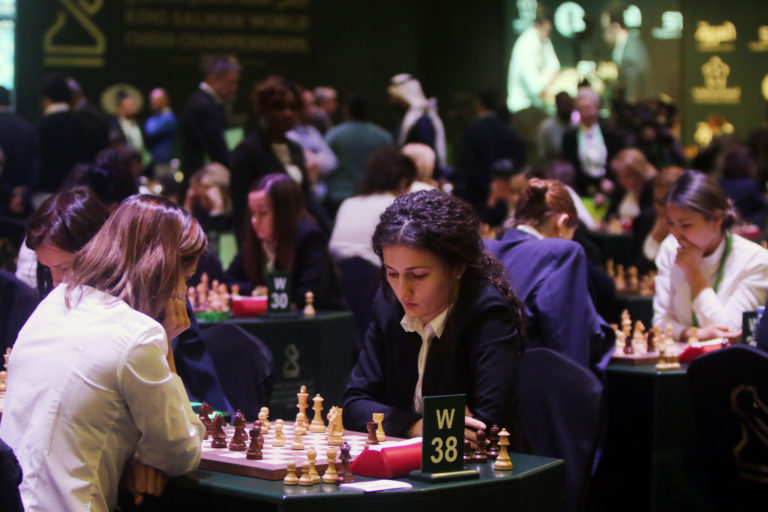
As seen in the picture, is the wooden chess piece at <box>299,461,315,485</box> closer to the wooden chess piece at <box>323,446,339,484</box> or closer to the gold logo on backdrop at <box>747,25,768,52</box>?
the wooden chess piece at <box>323,446,339,484</box>

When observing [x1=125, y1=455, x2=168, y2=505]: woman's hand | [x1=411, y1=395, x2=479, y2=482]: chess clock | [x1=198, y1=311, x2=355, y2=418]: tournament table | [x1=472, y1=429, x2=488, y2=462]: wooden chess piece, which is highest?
[x1=411, y1=395, x2=479, y2=482]: chess clock

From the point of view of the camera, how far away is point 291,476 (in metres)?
2.25

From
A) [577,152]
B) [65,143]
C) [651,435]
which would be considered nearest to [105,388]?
[651,435]

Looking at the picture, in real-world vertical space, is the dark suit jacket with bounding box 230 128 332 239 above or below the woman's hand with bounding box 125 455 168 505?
above

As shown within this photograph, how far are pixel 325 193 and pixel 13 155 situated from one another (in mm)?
2256

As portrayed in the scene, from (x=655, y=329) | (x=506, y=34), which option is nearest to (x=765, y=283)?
(x=655, y=329)

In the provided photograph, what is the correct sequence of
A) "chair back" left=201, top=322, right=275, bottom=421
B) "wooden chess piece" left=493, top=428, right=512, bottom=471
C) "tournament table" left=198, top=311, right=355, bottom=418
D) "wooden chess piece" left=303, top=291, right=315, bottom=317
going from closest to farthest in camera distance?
"wooden chess piece" left=493, top=428, right=512, bottom=471, "chair back" left=201, top=322, right=275, bottom=421, "tournament table" left=198, top=311, right=355, bottom=418, "wooden chess piece" left=303, top=291, right=315, bottom=317

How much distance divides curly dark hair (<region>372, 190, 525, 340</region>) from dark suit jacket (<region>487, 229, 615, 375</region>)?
72 centimetres

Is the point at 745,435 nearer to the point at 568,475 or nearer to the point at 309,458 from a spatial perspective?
the point at 568,475

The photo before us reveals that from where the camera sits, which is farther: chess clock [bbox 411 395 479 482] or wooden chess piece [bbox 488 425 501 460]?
wooden chess piece [bbox 488 425 501 460]

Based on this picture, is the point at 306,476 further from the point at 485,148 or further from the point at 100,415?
the point at 485,148

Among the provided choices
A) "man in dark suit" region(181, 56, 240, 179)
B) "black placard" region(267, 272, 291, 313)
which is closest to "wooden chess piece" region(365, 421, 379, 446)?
"black placard" region(267, 272, 291, 313)

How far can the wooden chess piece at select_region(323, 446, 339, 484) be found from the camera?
2275 mm

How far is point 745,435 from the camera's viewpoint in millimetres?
3078
